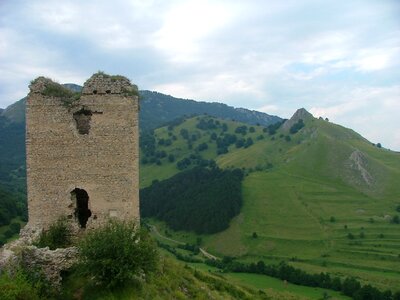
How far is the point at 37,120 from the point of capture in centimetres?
1891

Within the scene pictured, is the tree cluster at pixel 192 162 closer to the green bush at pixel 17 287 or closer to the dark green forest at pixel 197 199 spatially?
the dark green forest at pixel 197 199

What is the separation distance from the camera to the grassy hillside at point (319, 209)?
323 feet

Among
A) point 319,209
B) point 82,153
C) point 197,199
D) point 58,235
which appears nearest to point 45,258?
point 58,235

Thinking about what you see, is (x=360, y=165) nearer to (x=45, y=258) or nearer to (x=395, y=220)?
(x=395, y=220)

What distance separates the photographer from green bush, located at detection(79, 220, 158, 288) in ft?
50.0

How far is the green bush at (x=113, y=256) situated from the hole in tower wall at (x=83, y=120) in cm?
501

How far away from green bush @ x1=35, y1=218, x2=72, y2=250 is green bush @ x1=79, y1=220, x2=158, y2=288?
2.60 meters

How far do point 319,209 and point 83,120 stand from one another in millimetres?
111944

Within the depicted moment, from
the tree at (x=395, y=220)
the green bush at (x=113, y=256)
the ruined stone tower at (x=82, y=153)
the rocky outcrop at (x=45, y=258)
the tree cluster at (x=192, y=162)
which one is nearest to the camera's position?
the green bush at (x=113, y=256)

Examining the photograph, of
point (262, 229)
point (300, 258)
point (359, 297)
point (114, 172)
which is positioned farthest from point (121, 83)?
point (262, 229)

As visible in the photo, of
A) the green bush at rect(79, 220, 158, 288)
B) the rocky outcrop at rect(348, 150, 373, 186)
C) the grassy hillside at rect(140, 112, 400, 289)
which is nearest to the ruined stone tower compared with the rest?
the green bush at rect(79, 220, 158, 288)

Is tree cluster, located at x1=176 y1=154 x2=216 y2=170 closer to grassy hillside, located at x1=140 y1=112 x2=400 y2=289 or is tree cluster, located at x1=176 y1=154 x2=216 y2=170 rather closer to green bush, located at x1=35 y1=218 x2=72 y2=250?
grassy hillside, located at x1=140 y1=112 x2=400 y2=289

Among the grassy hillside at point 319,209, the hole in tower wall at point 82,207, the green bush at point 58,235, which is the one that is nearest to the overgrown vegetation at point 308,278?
the grassy hillside at point 319,209

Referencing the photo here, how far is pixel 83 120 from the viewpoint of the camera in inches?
763
